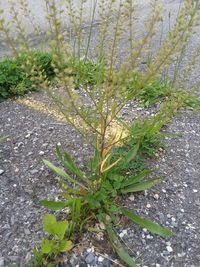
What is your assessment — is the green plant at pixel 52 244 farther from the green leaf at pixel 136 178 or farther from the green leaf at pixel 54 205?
the green leaf at pixel 136 178

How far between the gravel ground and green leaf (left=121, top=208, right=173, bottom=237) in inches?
3.0

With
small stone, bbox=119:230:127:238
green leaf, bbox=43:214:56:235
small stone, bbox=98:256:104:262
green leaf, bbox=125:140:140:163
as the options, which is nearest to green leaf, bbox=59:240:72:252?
green leaf, bbox=43:214:56:235

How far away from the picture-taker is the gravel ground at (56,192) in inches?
87.1

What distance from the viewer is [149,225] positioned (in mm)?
2254

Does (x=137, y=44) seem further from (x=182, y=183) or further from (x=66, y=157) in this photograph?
(x=182, y=183)

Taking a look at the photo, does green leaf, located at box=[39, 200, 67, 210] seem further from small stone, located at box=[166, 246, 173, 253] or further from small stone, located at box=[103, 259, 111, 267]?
small stone, located at box=[166, 246, 173, 253]

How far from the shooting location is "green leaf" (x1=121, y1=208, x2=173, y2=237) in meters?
2.22

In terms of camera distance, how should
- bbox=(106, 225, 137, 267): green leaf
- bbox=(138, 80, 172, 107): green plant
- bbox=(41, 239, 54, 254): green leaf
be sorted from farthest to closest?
bbox=(138, 80, 172, 107): green plant, bbox=(106, 225, 137, 267): green leaf, bbox=(41, 239, 54, 254): green leaf

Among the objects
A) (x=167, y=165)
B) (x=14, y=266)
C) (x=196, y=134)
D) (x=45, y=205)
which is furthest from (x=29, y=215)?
(x=196, y=134)

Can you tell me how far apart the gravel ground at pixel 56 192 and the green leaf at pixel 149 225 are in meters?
0.08

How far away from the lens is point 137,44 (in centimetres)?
167

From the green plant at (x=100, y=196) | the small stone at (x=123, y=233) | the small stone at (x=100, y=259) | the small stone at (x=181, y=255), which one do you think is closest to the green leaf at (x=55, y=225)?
the green plant at (x=100, y=196)

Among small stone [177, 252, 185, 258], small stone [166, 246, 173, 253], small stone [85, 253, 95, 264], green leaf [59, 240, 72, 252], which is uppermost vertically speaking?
green leaf [59, 240, 72, 252]

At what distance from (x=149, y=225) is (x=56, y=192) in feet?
2.09
